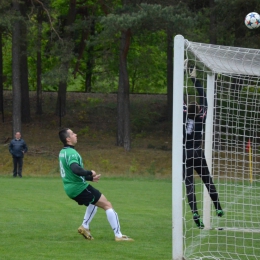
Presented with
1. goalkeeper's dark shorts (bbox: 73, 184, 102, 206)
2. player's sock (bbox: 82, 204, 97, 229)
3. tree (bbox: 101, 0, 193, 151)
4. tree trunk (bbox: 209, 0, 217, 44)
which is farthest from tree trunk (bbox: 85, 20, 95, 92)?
goalkeeper's dark shorts (bbox: 73, 184, 102, 206)

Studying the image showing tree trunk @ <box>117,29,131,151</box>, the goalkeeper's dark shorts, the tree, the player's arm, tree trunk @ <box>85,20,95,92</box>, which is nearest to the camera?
the player's arm

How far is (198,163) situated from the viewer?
943 centimetres

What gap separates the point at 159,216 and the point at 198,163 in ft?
9.36

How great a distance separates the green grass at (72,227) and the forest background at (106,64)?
11.2 m

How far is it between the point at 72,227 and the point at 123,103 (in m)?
22.4

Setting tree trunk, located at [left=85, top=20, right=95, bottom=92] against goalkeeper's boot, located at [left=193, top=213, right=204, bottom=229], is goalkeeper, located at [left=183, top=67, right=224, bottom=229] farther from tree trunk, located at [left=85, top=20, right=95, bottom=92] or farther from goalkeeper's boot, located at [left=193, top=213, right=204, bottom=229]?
tree trunk, located at [left=85, top=20, right=95, bottom=92]

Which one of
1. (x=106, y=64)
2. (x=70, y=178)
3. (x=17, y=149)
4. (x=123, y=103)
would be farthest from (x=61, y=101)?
(x=70, y=178)

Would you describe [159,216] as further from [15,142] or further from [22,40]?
[22,40]

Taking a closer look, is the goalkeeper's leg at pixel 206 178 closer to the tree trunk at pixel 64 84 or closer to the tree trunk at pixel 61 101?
the tree trunk at pixel 64 84

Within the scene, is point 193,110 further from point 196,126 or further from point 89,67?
point 89,67

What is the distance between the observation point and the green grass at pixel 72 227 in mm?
7945

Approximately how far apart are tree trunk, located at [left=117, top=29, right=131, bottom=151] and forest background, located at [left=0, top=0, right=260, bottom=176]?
0.18 feet

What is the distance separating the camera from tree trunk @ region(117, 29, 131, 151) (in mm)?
31578

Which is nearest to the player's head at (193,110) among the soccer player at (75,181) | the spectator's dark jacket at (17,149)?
the soccer player at (75,181)
